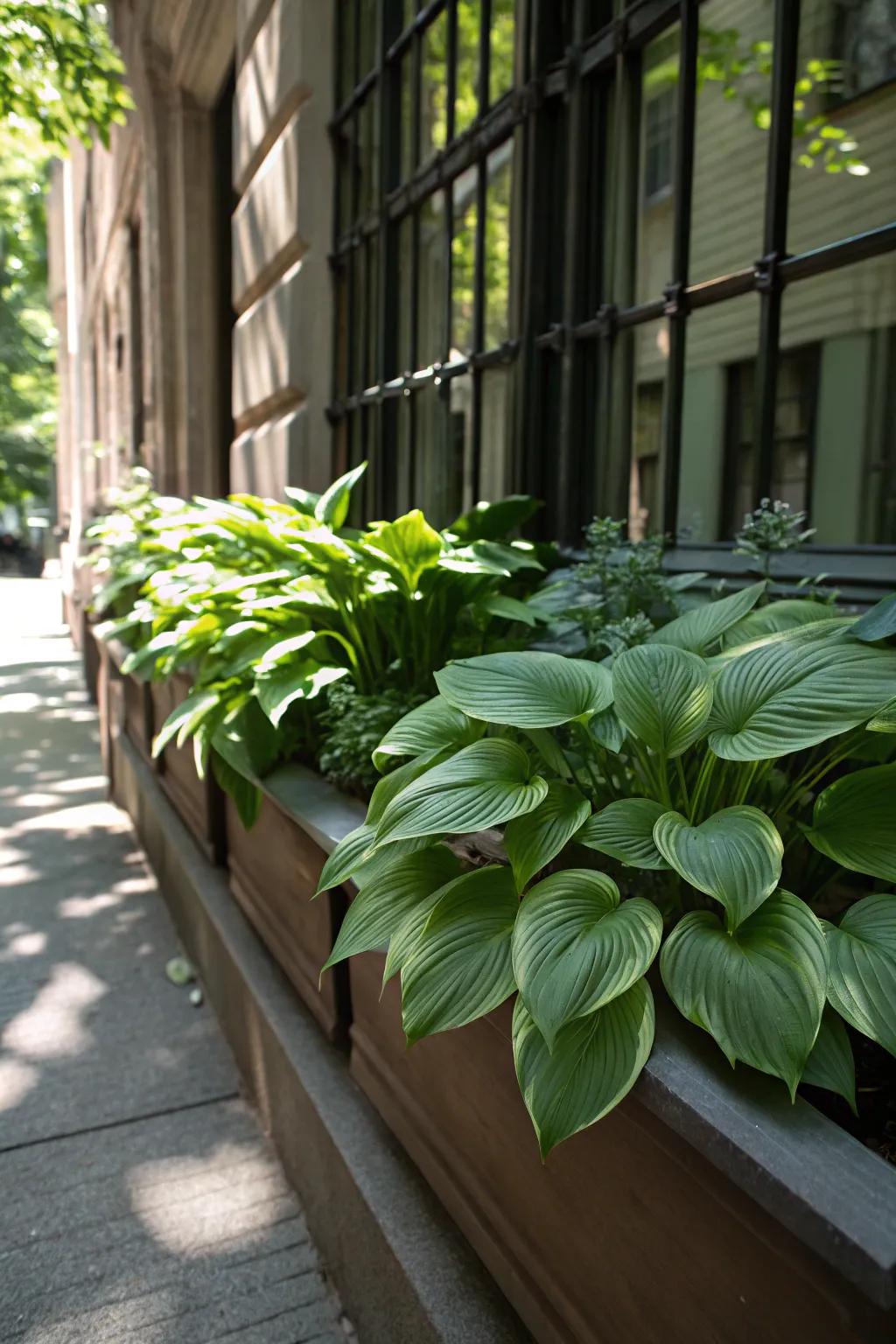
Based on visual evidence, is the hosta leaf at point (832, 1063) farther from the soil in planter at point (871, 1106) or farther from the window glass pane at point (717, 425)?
the window glass pane at point (717, 425)

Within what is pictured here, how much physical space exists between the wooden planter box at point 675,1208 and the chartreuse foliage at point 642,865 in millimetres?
75

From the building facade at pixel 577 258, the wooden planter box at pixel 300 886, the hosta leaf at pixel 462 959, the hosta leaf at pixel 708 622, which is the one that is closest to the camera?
the hosta leaf at pixel 462 959

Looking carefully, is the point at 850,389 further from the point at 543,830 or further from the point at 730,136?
the point at 543,830

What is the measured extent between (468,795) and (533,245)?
7.05ft

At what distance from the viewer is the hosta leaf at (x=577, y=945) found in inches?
40.0

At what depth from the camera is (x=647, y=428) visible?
8.91 ft

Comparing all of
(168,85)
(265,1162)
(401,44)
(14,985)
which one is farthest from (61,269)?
(265,1162)

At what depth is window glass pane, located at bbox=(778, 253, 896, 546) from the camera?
151 inches

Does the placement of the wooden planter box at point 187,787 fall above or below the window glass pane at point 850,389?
below

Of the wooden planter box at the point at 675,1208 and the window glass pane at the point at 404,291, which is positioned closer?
the wooden planter box at the point at 675,1208

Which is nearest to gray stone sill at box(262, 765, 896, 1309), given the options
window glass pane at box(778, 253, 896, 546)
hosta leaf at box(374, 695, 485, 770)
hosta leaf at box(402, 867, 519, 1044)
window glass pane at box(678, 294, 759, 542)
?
hosta leaf at box(402, 867, 519, 1044)

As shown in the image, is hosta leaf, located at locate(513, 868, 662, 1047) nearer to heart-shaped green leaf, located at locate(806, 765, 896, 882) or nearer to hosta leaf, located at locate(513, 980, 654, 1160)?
hosta leaf, located at locate(513, 980, 654, 1160)

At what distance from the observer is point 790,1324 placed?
0.92 meters

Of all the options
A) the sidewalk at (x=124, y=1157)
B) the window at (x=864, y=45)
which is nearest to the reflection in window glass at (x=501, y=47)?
the window at (x=864, y=45)
